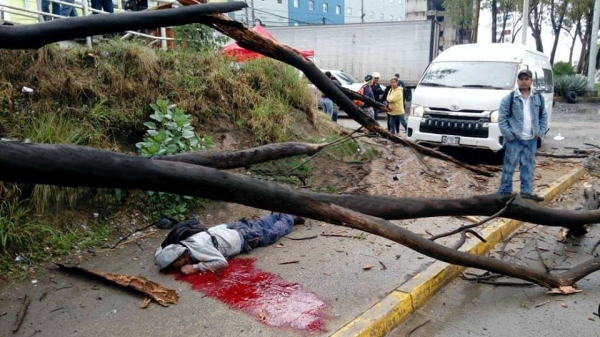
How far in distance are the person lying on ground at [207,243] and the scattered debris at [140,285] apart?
0.32 meters

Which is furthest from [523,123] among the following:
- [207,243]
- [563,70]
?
[563,70]

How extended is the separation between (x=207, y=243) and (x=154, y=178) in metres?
2.66

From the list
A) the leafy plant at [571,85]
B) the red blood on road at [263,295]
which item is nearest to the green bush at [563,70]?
the leafy plant at [571,85]

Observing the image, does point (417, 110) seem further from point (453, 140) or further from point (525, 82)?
point (525, 82)

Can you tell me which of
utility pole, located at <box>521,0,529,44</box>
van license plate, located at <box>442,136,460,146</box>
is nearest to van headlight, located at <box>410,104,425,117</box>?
van license plate, located at <box>442,136,460,146</box>

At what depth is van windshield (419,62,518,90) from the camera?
9.14 meters

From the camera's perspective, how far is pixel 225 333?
337 cm

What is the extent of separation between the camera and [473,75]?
9484 millimetres

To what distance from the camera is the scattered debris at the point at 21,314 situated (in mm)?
3351

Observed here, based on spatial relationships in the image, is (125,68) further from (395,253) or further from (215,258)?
(395,253)

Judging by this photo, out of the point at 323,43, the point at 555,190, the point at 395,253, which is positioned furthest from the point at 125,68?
the point at 323,43

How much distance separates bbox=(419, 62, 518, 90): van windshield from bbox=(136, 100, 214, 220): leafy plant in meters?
5.71

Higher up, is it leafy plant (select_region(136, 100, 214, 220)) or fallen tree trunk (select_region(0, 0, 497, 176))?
fallen tree trunk (select_region(0, 0, 497, 176))

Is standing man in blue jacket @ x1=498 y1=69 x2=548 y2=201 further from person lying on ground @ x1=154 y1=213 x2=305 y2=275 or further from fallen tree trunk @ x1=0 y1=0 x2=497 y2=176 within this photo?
fallen tree trunk @ x1=0 y1=0 x2=497 y2=176
